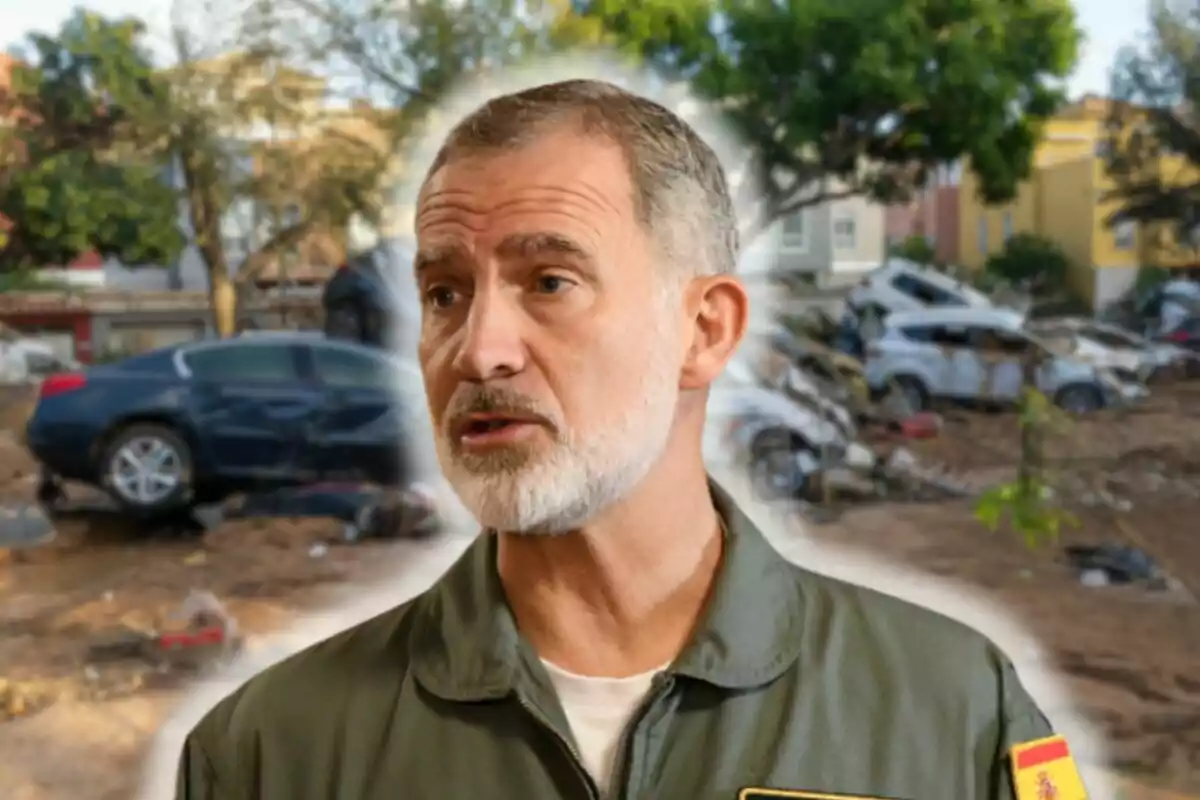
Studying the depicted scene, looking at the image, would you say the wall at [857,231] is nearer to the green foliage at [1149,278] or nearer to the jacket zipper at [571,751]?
the green foliage at [1149,278]

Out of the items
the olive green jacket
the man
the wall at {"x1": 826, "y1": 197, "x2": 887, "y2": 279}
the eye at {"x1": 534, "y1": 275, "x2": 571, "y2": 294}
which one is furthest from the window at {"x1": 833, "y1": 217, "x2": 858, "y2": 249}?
the eye at {"x1": 534, "y1": 275, "x2": 571, "y2": 294}

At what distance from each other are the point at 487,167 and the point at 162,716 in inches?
32.3

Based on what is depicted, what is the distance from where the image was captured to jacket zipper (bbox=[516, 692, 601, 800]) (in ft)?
3.76

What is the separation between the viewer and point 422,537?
1.53 meters

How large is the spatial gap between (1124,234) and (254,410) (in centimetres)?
115

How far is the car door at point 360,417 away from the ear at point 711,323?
0.46 meters

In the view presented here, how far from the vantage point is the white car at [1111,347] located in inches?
61.2

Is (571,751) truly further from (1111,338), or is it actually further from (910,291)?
(1111,338)

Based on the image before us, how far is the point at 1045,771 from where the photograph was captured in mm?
1265

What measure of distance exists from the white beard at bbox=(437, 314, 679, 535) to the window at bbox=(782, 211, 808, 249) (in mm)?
373

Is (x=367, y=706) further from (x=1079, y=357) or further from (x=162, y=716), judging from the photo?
(x=1079, y=357)

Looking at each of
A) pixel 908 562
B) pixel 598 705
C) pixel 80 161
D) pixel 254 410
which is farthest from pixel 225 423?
pixel 908 562

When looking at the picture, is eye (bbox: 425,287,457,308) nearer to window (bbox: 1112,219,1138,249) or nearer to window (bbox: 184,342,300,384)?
window (bbox: 184,342,300,384)

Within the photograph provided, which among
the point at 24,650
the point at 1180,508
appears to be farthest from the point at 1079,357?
the point at 24,650
